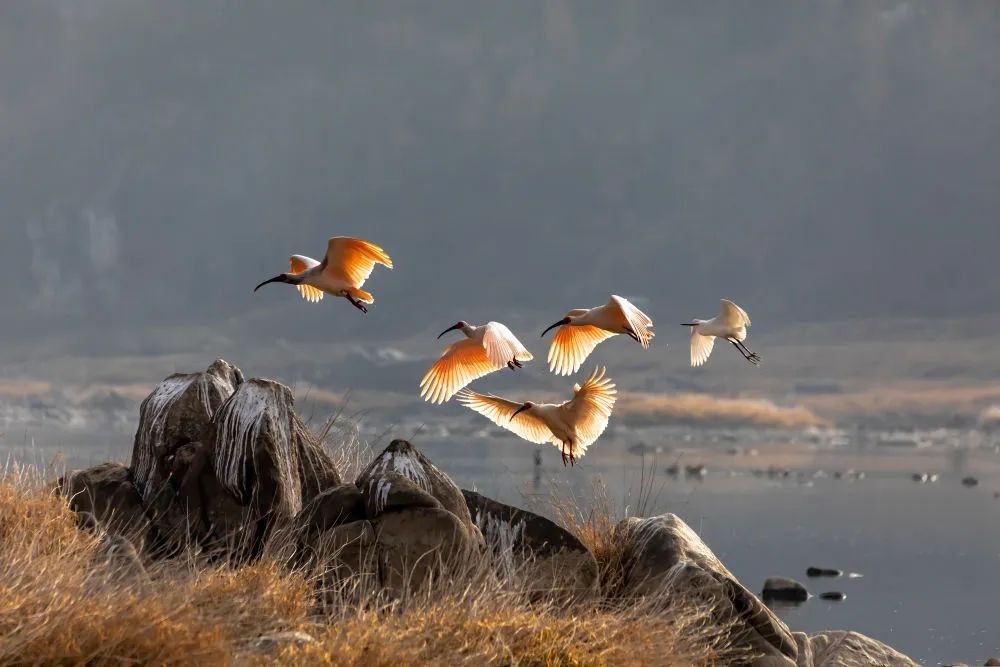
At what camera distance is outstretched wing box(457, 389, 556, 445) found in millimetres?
11008

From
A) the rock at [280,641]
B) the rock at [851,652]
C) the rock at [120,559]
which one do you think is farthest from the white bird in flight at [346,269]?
the rock at [851,652]

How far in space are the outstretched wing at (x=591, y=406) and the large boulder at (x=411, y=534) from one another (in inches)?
77.0

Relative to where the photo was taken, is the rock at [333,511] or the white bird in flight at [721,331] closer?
the rock at [333,511]

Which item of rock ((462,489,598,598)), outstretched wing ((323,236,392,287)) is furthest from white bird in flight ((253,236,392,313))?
rock ((462,489,598,598))

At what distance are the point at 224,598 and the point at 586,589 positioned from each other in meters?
3.10

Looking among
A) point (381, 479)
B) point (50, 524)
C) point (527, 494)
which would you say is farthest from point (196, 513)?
point (527, 494)

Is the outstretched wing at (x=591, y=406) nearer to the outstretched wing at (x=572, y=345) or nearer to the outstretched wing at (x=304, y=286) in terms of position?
the outstretched wing at (x=572, y=345)

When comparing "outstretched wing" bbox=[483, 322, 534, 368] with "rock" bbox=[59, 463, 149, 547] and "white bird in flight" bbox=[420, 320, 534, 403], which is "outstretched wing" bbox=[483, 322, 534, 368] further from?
"rock" bbox=[59, 463, 149, 547]

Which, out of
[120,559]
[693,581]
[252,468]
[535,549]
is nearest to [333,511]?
[252,468]

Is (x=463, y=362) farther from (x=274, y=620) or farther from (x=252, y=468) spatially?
(x=274, y=620)

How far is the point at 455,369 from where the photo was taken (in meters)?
10.8

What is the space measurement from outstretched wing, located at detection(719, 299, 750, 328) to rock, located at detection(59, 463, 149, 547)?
6.34 meters

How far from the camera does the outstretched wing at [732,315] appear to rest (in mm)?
12641

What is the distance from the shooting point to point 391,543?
902 centimetres
